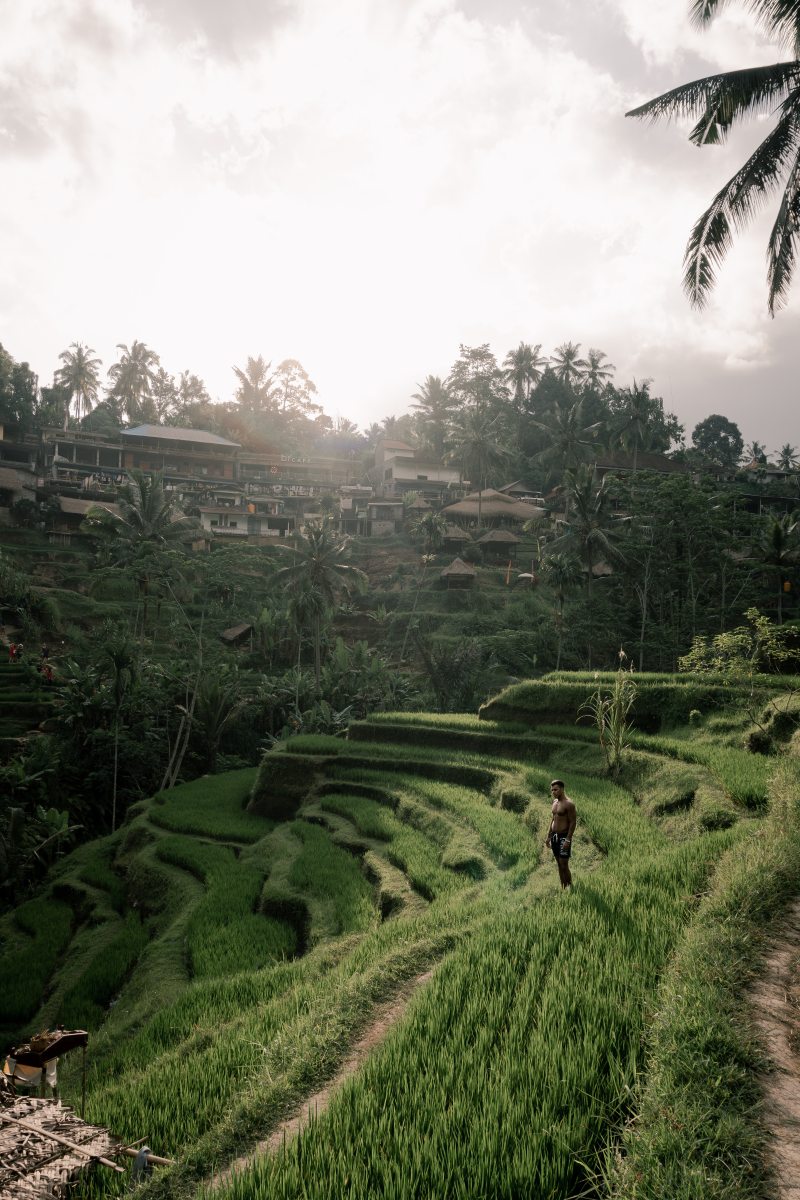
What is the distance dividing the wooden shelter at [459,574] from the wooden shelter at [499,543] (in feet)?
12.5

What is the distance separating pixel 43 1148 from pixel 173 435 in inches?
2336

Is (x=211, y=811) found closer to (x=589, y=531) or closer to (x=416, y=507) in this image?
(x=589, y=531)

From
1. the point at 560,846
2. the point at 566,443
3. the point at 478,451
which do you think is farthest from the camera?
the point at 478,451

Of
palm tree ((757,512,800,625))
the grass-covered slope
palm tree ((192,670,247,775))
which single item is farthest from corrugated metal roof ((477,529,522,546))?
the grass-covered slope

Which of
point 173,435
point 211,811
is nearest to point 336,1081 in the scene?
point 211,811

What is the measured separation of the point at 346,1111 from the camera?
4.15m

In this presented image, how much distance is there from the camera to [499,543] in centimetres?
4922

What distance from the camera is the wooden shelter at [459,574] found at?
44.5 meters

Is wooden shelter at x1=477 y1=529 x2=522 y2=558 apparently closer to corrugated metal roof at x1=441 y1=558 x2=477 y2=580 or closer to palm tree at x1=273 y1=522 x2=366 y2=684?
corrugated metal roof at x1=441 y1=558 x2=477 y2=580

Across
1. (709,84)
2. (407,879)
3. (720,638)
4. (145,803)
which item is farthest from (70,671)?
(709,84)

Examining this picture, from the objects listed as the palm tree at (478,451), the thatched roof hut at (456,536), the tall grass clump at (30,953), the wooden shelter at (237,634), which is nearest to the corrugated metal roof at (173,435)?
the palm tree at (478,451)

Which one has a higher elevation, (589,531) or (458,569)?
(589,531)

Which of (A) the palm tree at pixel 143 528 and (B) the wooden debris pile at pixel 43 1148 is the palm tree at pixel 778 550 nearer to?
(A) the palm tree at pixel 143 528

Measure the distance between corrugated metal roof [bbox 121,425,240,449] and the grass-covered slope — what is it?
47595 mm
